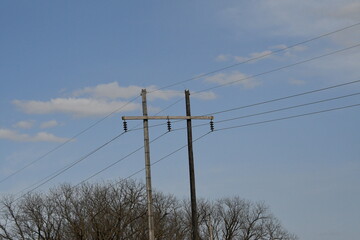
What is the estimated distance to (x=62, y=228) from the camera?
2793 inches

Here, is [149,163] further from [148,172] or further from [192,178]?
[192,178]

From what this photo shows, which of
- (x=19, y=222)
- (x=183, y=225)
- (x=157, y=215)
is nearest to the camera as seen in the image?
(x=19, y=222)

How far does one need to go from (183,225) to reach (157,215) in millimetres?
13506

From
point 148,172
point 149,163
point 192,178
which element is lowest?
point 192,178

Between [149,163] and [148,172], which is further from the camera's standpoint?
[149,163]

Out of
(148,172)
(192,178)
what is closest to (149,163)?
(148,172)

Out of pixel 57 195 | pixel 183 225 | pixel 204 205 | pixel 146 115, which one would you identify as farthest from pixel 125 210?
pixel 146 115

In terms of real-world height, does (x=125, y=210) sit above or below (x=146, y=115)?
above

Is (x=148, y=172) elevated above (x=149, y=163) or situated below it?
below

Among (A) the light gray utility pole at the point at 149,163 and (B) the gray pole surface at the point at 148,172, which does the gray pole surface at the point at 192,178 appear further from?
(B) the gray pole surface at the point at 148,172

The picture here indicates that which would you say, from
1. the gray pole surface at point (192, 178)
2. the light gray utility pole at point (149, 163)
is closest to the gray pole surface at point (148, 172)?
the light gray utility pole at point (149, 163)

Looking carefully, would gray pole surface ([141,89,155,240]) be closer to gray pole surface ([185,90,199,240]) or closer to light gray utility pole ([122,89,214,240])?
light gray utility pole ([122,89,214,240])

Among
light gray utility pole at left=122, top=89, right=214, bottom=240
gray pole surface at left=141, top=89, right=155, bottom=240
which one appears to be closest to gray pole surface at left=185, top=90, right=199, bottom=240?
light gray utility pole at left=122, top=89, right=214, bottom=240

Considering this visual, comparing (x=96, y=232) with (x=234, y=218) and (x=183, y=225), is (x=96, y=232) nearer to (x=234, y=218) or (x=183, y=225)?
(x=183, y=225)
